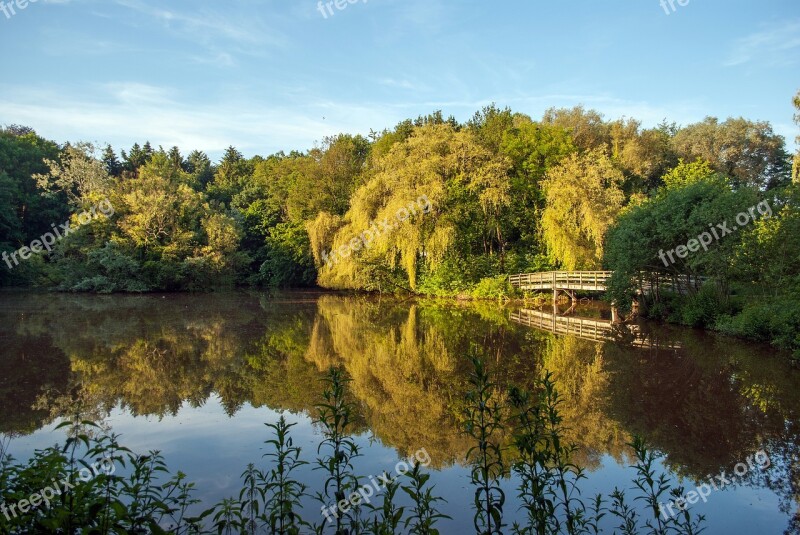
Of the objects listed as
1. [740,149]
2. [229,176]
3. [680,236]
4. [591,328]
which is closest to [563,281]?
[591,328]

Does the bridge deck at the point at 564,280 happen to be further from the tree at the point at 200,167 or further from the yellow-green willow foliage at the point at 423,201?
the tree at the point at 200,167

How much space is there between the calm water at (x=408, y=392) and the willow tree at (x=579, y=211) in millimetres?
10401

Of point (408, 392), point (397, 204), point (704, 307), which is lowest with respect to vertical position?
point (408, 392)

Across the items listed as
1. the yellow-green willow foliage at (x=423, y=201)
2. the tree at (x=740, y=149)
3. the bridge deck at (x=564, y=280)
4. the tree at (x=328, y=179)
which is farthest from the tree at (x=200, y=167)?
the tree at (x=740, y=149)

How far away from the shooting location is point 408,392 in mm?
11508

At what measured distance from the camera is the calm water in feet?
24.0

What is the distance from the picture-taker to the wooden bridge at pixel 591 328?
57.4 ft

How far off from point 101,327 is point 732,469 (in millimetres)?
20989

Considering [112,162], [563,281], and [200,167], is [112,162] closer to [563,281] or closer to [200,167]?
[200,167]

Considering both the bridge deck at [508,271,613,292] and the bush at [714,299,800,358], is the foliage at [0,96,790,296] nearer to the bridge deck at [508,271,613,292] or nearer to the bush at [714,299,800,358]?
the bridge deck at [508,271,613,292]

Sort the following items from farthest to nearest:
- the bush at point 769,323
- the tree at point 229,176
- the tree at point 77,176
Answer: the tree at point 229,176, the tree at point 77,176, the bush at point 769,323

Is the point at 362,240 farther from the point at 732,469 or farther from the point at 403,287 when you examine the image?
the point at 732,469

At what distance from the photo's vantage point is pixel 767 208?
17422 mm

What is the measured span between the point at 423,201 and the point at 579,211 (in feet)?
29.3
